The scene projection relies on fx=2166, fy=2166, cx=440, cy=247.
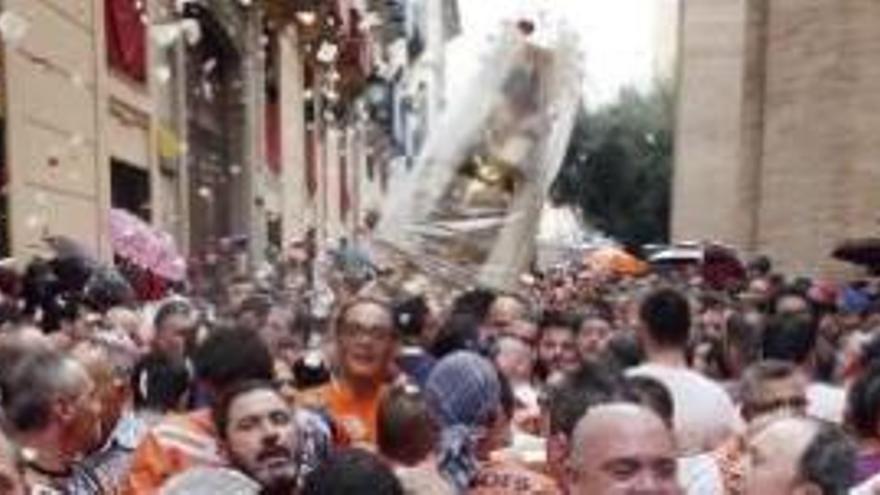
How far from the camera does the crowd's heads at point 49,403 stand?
5.32 meters

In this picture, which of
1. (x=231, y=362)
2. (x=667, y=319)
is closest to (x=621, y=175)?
(x=667, y=319)

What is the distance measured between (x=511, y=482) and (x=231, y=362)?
847mm

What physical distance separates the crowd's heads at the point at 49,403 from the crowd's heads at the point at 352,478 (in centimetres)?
122

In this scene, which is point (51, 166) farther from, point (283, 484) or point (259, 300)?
point (283, 484)

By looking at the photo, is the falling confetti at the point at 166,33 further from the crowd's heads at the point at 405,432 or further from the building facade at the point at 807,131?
the crowd's heads at the point at 405,432

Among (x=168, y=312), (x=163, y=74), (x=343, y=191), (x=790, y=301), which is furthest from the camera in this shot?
(x=343, y=191)

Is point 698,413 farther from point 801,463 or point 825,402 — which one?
point 801,463

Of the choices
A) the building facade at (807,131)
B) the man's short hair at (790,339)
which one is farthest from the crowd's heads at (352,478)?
the building facade at (807,131)

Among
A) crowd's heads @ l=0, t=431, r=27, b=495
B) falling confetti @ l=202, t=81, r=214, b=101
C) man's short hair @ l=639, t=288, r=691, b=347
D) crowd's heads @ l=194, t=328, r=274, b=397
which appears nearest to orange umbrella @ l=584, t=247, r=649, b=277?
falling confetti @ l=202, t=81, r=214, b=101

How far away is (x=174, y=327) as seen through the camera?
8.84 m

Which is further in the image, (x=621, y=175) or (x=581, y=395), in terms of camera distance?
(x=621, y=175)

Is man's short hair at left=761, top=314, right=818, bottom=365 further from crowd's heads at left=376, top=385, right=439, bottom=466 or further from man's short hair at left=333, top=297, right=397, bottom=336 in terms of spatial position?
crowd's heads at left=376, top=385, right=439, bottom=466

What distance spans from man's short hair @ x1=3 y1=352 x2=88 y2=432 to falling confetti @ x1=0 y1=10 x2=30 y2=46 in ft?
30.1

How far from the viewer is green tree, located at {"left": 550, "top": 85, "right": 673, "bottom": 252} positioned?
54.2 meters
